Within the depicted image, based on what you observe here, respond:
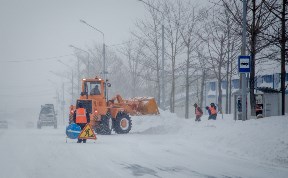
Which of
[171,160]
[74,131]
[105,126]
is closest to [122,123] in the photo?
[105,126]

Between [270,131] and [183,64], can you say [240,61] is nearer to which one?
[270,131]

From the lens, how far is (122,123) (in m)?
22.0

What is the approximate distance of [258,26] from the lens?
2064cm

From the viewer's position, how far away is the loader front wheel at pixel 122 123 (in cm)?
2177

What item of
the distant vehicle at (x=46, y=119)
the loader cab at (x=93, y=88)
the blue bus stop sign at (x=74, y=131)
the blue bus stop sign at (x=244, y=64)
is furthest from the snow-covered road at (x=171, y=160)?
the distant vehicle at (x=46, y=119)

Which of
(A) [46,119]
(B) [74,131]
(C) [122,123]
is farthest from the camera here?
(A) [46,119]

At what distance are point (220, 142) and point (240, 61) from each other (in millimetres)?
4326

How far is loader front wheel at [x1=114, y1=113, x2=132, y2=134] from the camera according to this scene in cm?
2177

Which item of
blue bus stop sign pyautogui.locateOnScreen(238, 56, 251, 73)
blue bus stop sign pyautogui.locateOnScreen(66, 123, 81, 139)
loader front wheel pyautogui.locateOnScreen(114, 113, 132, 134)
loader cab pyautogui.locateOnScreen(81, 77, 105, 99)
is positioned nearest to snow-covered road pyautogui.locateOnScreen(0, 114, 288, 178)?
blue bus stop sign pyautogui.locateOnScreen(238, 56, 251, 73)

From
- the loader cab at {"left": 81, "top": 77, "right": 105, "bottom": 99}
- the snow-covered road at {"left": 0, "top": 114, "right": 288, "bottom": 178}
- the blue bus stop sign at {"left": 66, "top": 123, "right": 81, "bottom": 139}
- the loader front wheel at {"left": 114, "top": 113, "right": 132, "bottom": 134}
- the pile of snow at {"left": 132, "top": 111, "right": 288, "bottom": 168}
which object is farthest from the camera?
the loader cab at {"left": 81, "top": 77, "right": 105, "bottom": 99}

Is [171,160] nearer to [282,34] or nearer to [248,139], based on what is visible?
[248,139]

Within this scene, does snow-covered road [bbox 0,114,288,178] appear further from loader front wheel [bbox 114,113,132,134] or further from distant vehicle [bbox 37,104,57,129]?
distant vehicle [bbox 37,104,57,129]

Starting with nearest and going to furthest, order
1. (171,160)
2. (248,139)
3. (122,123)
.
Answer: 1. (171,160)
2. (248,139)
3. (122,123)

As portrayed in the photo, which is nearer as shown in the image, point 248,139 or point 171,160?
point 171,160
